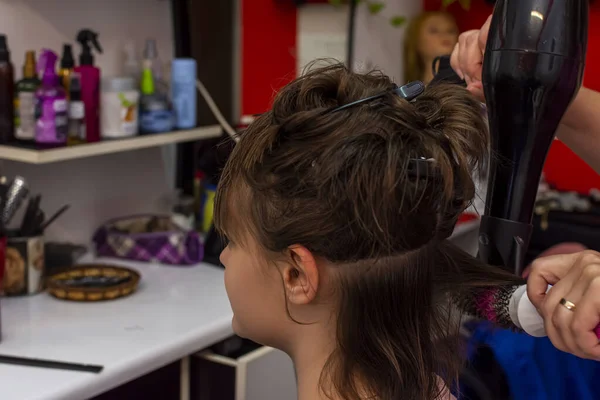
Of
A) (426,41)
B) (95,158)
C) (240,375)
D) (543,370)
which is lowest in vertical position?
(240,375)

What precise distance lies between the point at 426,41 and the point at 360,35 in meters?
0.28

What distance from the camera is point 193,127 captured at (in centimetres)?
205

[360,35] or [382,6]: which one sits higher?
[382,6]

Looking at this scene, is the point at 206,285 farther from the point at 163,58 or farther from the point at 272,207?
the point at 272,207

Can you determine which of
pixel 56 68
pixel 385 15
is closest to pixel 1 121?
pixel 56 68

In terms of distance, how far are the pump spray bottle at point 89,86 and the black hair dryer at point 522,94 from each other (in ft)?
3.56

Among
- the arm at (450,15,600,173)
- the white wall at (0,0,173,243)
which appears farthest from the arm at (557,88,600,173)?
the white wall at (0,0,173,243)

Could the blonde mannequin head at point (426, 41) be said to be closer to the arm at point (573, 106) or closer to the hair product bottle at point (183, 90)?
the hair product bottle at point (183, 90)

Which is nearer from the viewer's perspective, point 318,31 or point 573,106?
point 573,106

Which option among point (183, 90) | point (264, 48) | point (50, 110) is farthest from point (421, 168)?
point (264, 48)

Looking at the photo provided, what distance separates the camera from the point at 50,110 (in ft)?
5.48

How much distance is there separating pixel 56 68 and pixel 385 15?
1457mm

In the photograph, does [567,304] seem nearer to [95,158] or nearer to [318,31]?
[95,158]

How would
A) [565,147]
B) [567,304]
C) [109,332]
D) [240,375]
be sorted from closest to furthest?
[567,304]
[109,332]
[240,375]
[565,147]
